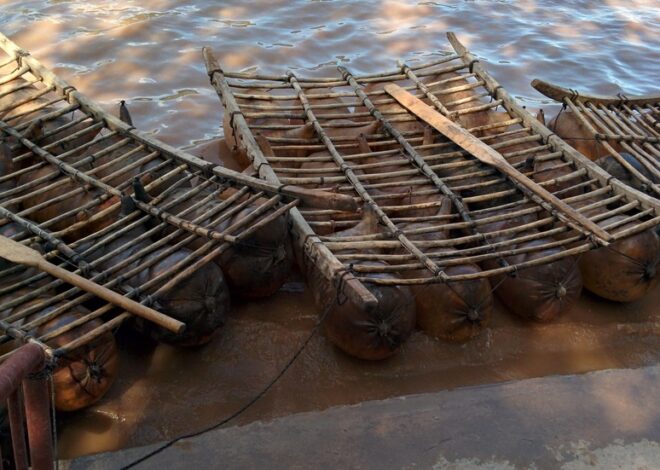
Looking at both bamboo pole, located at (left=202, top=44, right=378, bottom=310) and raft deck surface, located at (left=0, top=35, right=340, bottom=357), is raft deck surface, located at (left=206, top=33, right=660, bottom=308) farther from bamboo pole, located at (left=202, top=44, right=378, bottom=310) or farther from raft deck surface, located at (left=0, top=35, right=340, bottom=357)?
raft deck surface, located at (left=0, top=35, right=340, bottom=357)

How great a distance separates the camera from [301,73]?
764 cm

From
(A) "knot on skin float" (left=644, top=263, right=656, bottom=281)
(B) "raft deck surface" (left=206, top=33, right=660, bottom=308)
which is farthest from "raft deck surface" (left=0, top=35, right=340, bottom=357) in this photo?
(A) "knot on skin float" (left=644, top=263, right=656, bottom=281)

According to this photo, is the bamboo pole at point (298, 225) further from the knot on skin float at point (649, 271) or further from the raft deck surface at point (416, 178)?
the knot on skin float at point (649, 271)

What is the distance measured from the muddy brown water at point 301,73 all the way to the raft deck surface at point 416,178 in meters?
0.60

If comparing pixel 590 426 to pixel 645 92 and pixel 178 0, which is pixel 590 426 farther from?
pixel 178 0

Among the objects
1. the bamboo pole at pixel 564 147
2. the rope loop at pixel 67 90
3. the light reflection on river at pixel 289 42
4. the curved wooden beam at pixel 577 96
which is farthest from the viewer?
the light reflection on river at pixel 289 42

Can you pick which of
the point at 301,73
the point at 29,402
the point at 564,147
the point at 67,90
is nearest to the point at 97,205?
the point at 67,90

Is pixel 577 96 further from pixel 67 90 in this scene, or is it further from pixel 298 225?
pixel 67 90

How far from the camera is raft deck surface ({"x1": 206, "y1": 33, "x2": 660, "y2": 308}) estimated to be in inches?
148

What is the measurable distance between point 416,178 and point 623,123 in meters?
2.19

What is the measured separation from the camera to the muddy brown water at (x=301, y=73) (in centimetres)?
356

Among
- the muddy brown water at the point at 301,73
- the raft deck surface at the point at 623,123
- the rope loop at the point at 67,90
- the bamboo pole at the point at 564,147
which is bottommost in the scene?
the muddy brown water at the point at 301,73

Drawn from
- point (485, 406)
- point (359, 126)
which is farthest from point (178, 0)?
point (485, 406)

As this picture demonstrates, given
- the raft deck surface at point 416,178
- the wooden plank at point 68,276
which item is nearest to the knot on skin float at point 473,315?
the raft deck surface at point 416,178
